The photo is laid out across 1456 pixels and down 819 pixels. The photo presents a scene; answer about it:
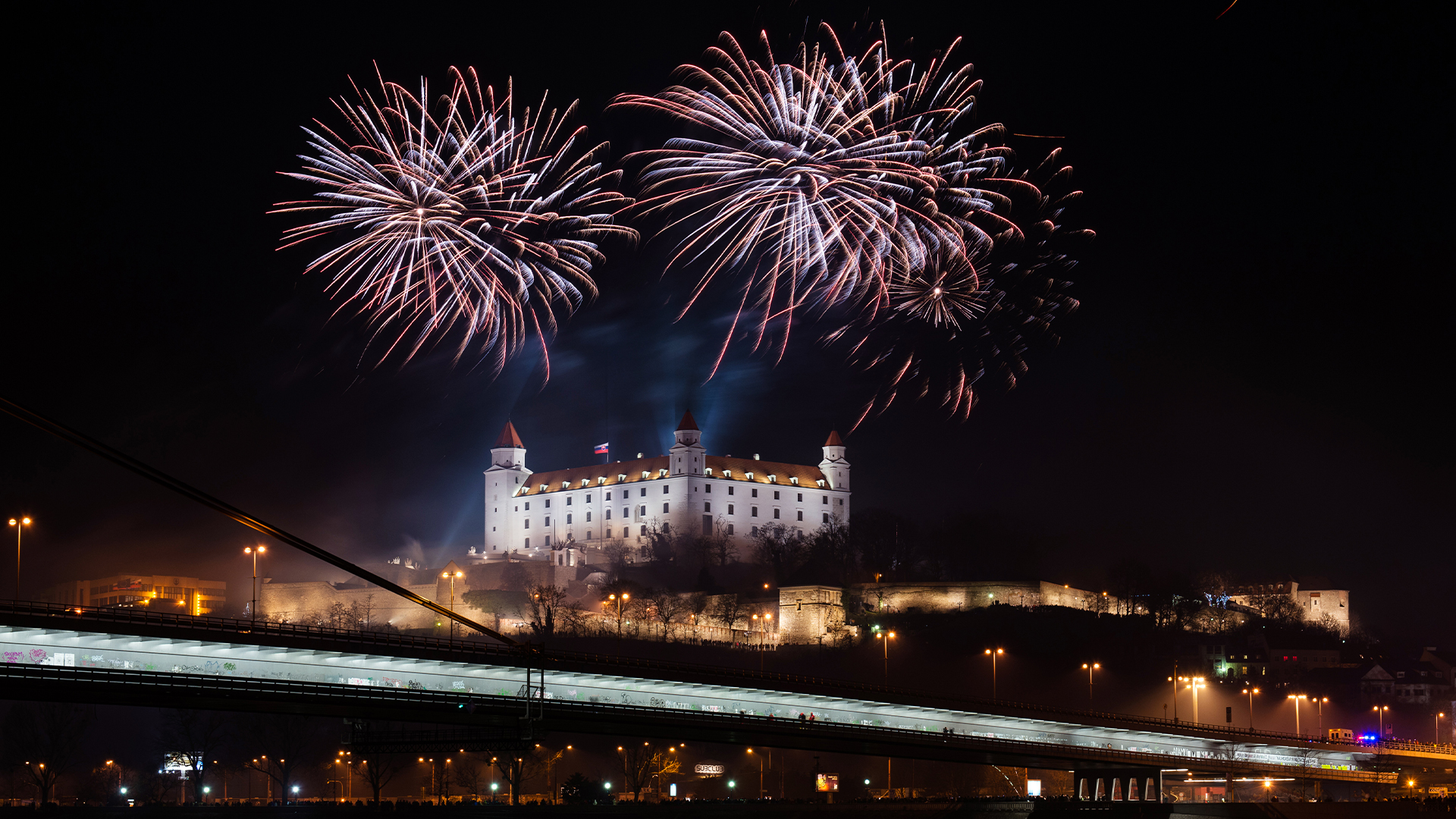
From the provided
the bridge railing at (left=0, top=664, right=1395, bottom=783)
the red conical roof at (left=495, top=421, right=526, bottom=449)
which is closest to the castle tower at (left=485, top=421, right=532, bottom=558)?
the red conical roof at (left=495, top=421, right=526, bottom=449)

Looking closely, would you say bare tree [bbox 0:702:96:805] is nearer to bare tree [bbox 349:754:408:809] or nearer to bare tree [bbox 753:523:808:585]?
bare tree [bbox 349:754:408:809]

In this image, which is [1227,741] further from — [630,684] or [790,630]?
[790,630]

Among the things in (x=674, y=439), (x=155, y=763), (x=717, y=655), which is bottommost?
(x=155, y=763)

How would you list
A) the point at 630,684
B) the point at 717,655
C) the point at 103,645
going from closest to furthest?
the point at 103,645 → the point at 630,684 → the point at 717,655

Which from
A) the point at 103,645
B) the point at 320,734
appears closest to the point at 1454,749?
the point at 320,734

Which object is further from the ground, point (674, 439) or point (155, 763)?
point (674, 439)

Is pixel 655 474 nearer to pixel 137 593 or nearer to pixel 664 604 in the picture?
pixel 664 604

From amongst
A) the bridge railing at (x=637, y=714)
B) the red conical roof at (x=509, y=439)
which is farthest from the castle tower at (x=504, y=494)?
the bridge railing at (x=637, y=714)
